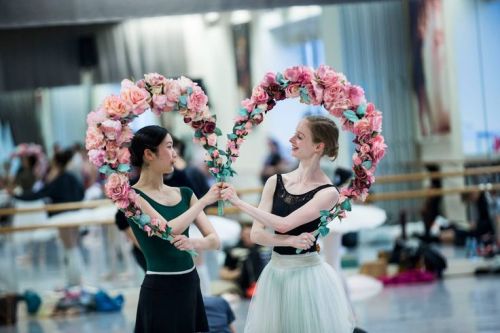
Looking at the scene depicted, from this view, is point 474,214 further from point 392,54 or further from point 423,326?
point 423,326

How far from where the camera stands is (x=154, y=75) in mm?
5434

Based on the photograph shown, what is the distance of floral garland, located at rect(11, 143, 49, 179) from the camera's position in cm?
1507

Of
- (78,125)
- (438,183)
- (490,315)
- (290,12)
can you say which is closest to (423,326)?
(490,315)

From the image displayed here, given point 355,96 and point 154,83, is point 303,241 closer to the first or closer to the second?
point 355,96

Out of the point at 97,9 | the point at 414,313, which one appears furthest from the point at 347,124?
the point at 414,313

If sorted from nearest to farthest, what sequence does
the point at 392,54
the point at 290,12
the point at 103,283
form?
the point at 103,283, the point at 392,54, the point at 290,12

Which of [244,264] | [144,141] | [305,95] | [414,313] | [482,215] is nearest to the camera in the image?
[144,141]

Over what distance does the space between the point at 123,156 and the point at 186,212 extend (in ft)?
1.34

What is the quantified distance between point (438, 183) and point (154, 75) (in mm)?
8164

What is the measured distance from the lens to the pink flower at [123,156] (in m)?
5.34

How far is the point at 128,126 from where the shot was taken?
543 cm

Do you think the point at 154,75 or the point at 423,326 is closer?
the point at 154,75

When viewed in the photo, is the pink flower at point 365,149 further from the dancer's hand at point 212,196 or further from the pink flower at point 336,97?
the dancer's hand at point 212,196

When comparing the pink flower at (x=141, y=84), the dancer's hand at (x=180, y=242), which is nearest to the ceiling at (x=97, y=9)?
the pink flower at (x=141, y=84)
